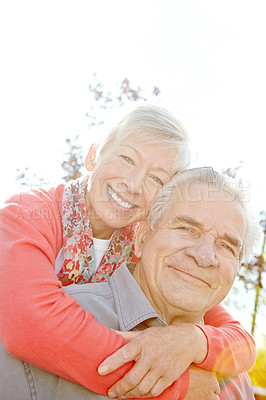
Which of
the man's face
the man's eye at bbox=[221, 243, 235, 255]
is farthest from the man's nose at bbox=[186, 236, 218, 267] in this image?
the man's eye at bbox=[221, 243, 235, 255]

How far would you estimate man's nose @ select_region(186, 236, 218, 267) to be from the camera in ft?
7.27

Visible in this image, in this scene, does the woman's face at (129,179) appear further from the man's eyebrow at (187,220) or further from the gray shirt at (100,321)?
the gray shirt at (100,321)

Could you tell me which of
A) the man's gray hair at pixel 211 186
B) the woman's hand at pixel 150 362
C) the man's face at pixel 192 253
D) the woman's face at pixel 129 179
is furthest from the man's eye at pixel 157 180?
the woman's hand at pixel 150 362

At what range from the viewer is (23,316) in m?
1.79

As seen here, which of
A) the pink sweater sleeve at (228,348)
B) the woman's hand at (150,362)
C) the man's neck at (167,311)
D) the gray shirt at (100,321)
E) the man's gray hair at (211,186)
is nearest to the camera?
the woman's hand at (150,362)

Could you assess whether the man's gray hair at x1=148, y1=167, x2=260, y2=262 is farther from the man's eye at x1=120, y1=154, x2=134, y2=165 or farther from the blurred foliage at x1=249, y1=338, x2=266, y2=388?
the blurred foliage at x1=249, y1=338, x2=266, y2=388

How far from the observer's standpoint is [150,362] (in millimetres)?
1722

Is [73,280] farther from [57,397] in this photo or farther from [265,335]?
[265,335]

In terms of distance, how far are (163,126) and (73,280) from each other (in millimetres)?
1195

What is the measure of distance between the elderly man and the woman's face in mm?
156

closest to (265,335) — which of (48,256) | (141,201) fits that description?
(141,201)

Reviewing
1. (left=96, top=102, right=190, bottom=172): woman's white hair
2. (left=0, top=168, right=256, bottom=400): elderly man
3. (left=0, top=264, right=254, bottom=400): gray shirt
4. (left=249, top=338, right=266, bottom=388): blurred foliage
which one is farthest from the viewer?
(left=249, top=338, right=266, bottom=388): blurred foliage

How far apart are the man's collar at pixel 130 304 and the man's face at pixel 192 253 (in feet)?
0.41

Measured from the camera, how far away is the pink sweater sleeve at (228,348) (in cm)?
204
